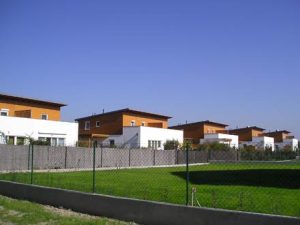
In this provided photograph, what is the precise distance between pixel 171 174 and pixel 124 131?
28343 mm

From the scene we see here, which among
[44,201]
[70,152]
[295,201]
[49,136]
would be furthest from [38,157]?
[295,201]

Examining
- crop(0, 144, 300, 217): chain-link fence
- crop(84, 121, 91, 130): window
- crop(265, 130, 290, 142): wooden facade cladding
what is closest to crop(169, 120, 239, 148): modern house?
crop(84, 121, 91, 130): window

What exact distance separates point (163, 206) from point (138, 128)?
148 feet

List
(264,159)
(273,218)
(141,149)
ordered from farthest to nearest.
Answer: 1. (141,149)
2. (264,159)
3. (273,218)

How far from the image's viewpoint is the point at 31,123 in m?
43.7

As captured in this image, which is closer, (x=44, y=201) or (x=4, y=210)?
(x=4, y=210)

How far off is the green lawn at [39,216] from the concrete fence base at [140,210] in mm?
344

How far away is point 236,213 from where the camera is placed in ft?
32.0

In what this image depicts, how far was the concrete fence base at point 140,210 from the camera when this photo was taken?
378 inches

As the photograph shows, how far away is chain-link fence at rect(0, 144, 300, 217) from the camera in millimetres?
14492

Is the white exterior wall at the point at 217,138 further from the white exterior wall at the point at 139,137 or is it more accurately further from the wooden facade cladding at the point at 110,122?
the white exterior wall at the point at 139,137

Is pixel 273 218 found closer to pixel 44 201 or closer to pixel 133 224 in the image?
pixel 133 224

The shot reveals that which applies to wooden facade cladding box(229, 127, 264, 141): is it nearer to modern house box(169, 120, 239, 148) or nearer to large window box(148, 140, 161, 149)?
modern house box(169, 120, 239, 148)

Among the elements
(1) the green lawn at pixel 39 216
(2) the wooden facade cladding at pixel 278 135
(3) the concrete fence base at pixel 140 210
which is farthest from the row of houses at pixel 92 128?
(2) the wooden facade cladding at pixel 278 135
